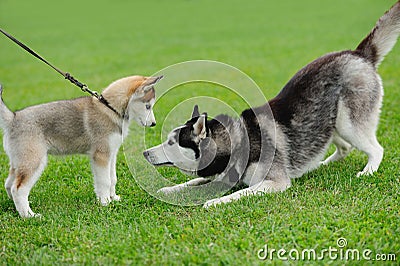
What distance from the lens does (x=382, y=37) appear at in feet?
20.1

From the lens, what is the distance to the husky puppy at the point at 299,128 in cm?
561

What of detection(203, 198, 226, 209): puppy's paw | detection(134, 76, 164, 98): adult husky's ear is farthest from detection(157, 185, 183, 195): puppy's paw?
detection(134, 76, 164, 98): adult husky's ear

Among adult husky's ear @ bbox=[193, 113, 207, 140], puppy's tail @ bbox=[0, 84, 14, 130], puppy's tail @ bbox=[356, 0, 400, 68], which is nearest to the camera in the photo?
adult husky's ear @ bbox=[193, 113, 207, 140]

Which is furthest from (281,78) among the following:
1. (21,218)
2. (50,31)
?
(50,31)

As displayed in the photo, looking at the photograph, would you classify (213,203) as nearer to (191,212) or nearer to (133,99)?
(191,212)

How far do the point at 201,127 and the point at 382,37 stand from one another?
2.56m

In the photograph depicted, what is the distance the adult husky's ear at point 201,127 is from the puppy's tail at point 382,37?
2.24 metres

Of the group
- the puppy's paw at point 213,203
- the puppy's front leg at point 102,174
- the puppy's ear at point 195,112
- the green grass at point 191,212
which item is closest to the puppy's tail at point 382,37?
the green grass at point 191,212

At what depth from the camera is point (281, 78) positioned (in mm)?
12492

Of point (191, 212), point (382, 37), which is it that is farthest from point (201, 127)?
point (382, 37)

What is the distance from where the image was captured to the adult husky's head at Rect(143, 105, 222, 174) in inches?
213

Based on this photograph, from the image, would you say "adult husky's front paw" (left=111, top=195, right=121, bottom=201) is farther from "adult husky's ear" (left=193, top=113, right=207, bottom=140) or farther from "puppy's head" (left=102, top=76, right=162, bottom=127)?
"adult husky's ear" (left=193, top=113, right=207, bottom=140)

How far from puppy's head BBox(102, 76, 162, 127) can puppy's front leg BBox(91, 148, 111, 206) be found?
53cm

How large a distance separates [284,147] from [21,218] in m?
2.99
